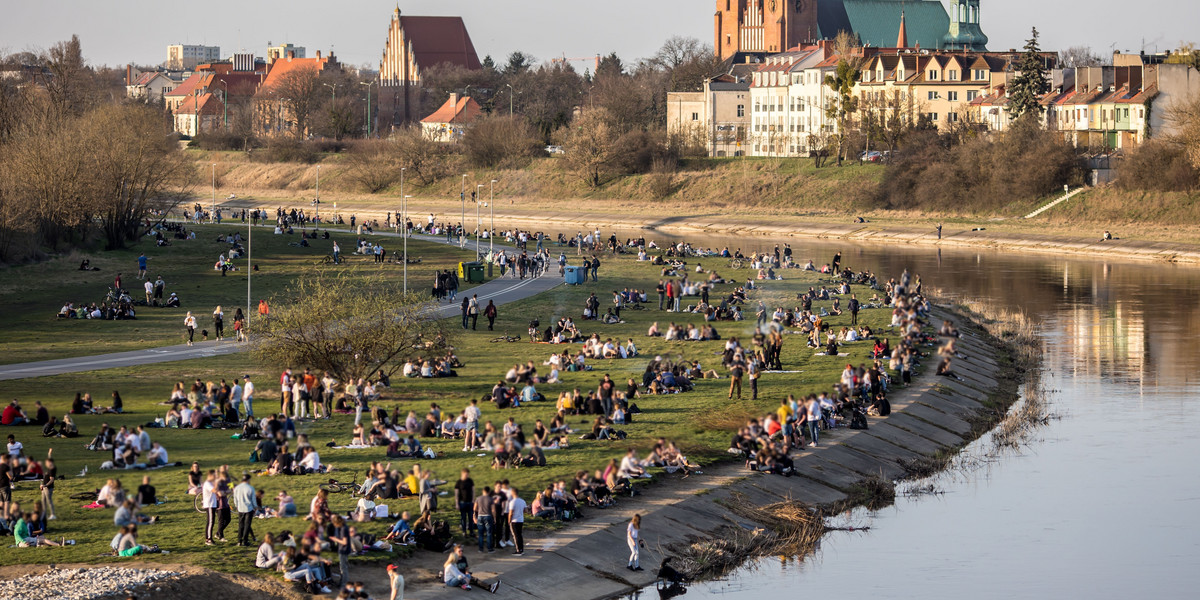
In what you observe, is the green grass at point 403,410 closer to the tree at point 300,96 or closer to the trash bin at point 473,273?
the trash bin at point 473,273

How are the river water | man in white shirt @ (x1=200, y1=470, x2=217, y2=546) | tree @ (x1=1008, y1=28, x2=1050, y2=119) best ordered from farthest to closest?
tree @ (x1=1008, y1=28, x2=1050, y2=119)
the river water
man in white shirt @ (x1=200, y1=470, x2=217, y2=546)

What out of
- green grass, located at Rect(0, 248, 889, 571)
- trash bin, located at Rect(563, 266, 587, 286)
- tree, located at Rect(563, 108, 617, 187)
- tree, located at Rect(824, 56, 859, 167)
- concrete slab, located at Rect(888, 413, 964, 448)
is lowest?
concrete slab, located at Rect(888, 413, 964, 448)

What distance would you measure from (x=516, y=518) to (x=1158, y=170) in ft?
250

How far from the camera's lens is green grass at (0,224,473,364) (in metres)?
47.0

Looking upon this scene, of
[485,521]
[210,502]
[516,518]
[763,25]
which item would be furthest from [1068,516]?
[763,25]

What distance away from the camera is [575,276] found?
6303cm

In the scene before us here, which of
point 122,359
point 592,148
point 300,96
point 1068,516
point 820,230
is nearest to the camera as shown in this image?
point 1068,516

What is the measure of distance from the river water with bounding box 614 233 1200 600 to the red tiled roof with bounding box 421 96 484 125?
113 m

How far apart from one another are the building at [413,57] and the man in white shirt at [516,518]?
505 ft

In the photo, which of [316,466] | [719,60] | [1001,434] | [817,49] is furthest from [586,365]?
[719,60]

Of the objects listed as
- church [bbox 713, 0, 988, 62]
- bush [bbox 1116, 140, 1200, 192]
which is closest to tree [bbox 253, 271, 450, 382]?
bush [bbox 1116, 140, 1200, 192]

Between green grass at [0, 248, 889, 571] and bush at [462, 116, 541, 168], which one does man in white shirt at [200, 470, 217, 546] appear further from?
bush at [462, 116, 541, 168]

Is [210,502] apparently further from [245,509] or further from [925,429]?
[925,429]

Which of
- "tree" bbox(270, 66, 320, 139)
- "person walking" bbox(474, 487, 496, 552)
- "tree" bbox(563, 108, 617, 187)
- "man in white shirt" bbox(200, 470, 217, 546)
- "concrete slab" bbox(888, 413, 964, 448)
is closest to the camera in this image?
"man in white shirt" bbox(200, 470, 217, 546)
